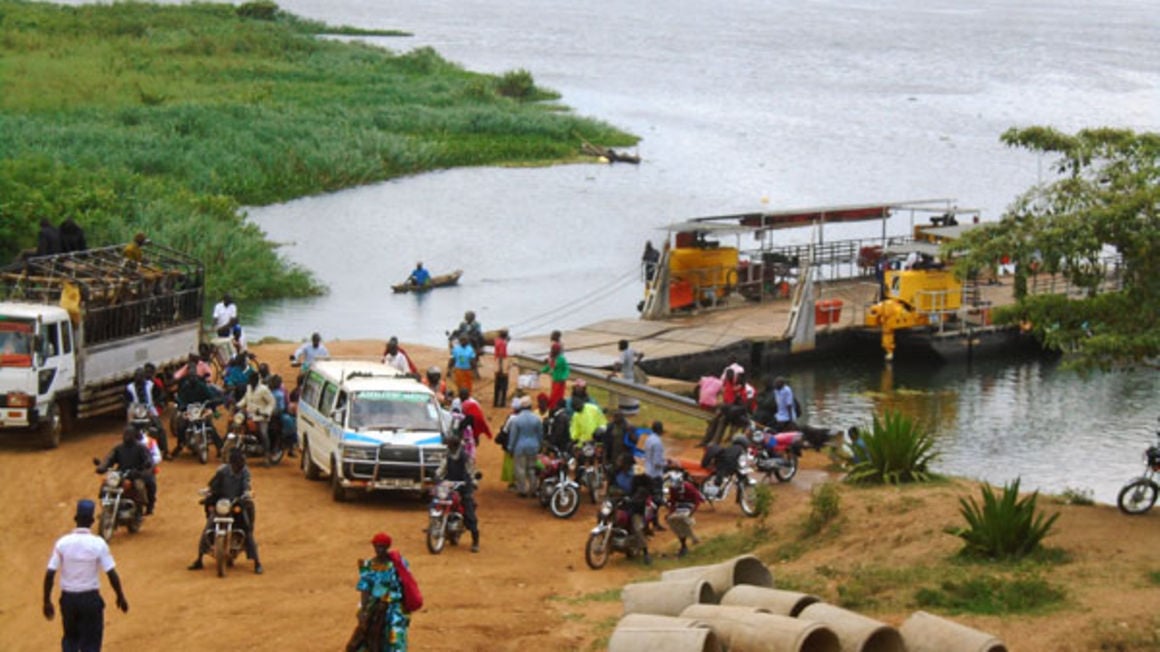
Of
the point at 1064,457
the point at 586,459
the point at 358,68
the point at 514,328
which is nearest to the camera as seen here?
the point at 586,459

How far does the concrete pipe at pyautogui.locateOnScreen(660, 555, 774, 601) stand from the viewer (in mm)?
16156

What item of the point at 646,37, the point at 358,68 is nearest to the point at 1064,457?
the point at 358,68

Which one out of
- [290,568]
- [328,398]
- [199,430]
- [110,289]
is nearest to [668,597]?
[290,568]

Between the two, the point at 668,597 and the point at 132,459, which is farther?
the point at 132,459

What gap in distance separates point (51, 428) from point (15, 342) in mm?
1399

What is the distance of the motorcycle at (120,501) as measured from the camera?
70.0ft

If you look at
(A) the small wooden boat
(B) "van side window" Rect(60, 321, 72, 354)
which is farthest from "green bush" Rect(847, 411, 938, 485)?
(A) the small wooden boat

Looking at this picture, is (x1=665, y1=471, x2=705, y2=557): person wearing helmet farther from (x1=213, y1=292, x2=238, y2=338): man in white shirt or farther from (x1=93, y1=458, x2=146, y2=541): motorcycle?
(x1=213, y1=292, x2=238, y2=338): man in white shirt

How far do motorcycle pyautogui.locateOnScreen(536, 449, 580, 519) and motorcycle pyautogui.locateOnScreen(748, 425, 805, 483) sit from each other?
9.32ft

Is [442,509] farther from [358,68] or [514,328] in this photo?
[358,68]

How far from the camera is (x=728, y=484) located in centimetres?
2422

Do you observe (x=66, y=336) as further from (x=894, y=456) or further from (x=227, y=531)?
(x=894, y=456)

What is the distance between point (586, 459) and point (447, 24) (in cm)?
15677

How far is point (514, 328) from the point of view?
46.8 metres
